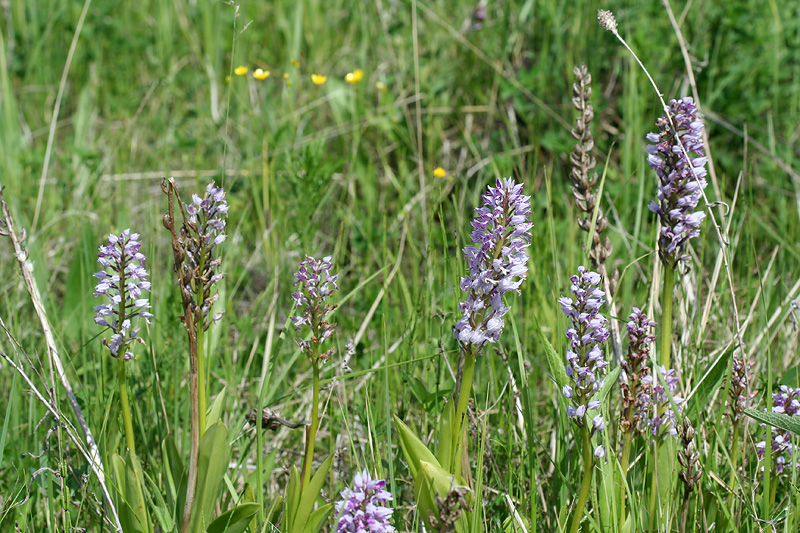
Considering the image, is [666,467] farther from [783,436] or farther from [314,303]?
[314,303]

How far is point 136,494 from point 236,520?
0.78 feet

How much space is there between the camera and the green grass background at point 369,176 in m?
Answer: 2.32

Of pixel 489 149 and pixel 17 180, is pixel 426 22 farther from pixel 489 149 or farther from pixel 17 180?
pixel 17 180

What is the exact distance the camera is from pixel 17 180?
3855mm

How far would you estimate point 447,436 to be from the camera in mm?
1536

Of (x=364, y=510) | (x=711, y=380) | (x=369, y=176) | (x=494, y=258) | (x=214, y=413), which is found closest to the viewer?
(x=364, y=510)

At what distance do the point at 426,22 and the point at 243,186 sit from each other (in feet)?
5.80

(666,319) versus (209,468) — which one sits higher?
(666,319)

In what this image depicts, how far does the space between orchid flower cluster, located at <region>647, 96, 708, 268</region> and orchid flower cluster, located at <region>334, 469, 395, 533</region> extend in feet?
2.96

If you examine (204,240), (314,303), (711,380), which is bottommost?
(711,380)

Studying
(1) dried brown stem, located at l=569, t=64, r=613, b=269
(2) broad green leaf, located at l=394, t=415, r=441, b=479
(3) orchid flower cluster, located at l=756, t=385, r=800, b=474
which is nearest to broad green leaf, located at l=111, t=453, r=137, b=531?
(2) broad green leaf, located at l=394, t=415, r=441, b=479

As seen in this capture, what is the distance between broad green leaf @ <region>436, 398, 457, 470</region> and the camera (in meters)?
1.52

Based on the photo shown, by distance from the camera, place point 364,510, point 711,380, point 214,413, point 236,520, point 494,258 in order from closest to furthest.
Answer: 1. point 364,510
2. point 494,258
3. point 236,520
4. point 214,413
5. point 711,380

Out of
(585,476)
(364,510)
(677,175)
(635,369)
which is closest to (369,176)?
(677,175)
